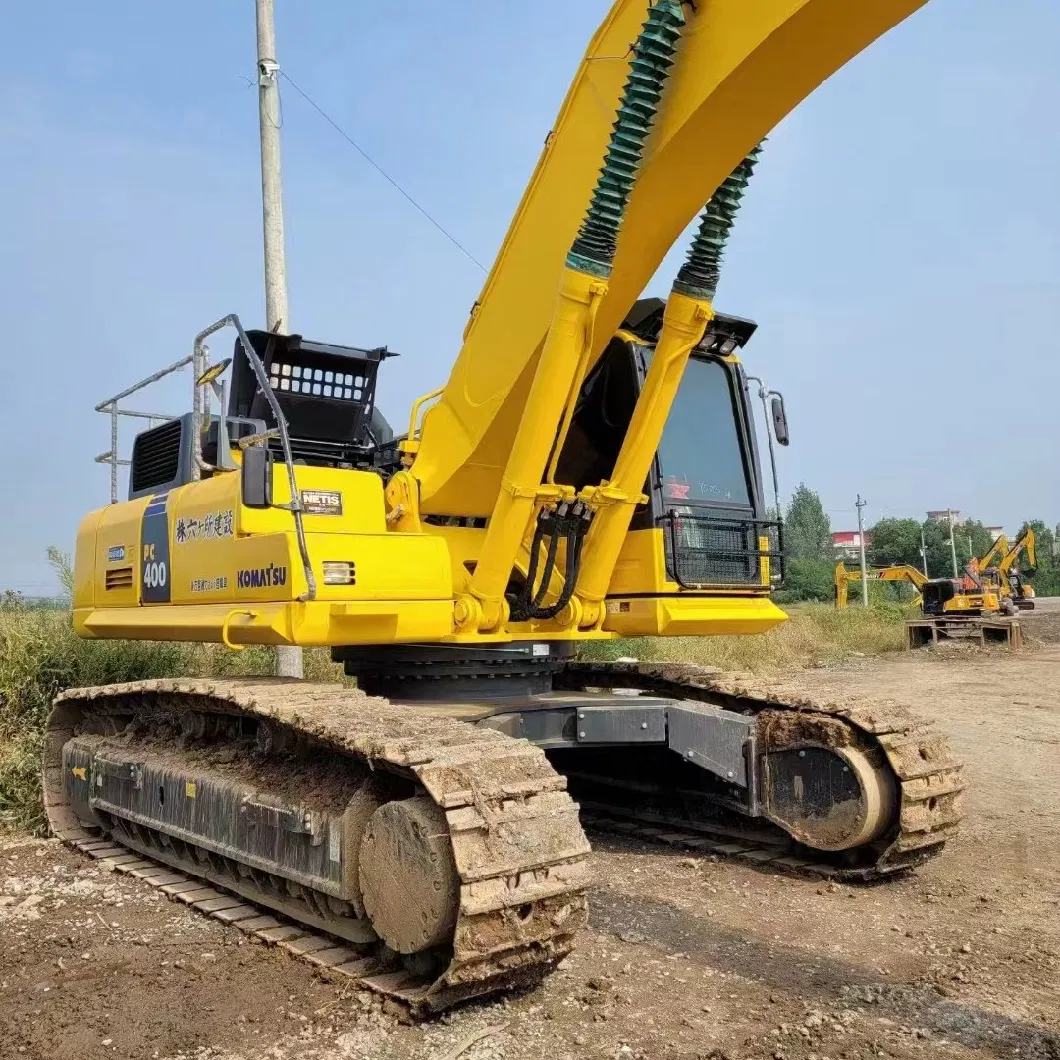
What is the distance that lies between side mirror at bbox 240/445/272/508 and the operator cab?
200 centimetres

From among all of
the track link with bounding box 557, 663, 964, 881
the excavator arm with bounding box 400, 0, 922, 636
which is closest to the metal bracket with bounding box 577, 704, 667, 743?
the excavator arm with bounding box 400, 0, 922, 636

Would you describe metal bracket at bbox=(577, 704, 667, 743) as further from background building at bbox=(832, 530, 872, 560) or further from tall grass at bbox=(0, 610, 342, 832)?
background building at bbox=(832, 530, 872, 560)

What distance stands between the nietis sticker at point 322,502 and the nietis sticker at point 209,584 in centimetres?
60

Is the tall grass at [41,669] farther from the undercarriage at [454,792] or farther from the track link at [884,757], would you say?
the track link at [884,757]

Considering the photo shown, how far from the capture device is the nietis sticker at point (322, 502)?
5336 mm

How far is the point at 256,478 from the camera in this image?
4.83 m

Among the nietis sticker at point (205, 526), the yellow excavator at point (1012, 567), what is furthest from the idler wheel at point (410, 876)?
the yellow excavator at point (1012, 567)

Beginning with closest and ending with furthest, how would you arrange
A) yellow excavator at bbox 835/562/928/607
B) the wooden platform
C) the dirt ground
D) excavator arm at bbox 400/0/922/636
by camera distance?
1. the dirt ground
2. excavator arm at bbox 400/0/922/636
3. the wooden platform
4. yellow excavator at bbox 835/562/928/607

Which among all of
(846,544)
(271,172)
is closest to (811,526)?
A: (846,544)

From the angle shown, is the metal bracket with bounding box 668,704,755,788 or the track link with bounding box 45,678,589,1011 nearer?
the track link with bounding box 45,678,589,1011

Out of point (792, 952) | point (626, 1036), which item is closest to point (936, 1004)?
point (792, 952)


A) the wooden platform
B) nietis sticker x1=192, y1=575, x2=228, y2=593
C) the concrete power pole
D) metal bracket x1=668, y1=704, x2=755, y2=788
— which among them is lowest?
the wooden platform

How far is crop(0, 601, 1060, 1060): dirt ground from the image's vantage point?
144 inches

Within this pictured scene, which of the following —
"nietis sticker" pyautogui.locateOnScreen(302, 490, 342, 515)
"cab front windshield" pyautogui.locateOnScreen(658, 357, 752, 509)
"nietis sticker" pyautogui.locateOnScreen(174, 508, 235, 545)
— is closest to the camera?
"nietis sticker" pyautogui.locateOnScreen(302, 490, 342, 515)
